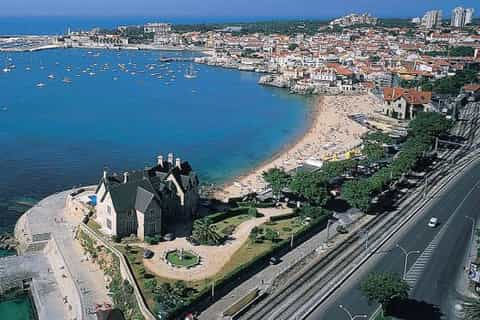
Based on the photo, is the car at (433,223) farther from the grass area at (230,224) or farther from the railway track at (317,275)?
the grass area at (230,224)

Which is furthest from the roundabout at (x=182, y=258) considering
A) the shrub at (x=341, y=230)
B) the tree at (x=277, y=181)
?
the tree at (x=277, y=181)

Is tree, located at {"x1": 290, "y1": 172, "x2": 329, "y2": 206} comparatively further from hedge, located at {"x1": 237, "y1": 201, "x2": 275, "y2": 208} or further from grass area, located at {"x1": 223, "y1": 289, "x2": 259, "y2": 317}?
grass area, located at {"x1": 223, "y1": 289, "x2": 259, "y2": 317}

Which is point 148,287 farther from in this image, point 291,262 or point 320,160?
point 320,160

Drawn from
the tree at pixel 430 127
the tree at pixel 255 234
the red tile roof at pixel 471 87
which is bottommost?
the tree at pixel 255 234

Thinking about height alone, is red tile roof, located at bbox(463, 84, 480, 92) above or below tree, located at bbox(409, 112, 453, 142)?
above

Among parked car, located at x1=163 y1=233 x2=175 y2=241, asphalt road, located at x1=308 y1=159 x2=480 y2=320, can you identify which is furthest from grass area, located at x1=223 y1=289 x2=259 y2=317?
parked car, located at x1=163 y1=233 x2=175 y2=241

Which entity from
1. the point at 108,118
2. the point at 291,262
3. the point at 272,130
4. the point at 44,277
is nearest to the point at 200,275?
the point at 291,262
